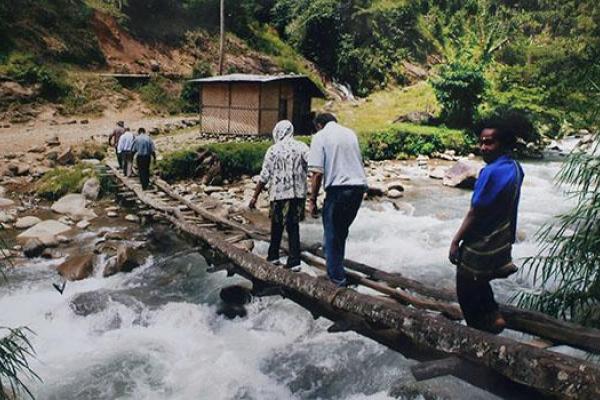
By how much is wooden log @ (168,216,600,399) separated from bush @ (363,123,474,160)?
16.6 m

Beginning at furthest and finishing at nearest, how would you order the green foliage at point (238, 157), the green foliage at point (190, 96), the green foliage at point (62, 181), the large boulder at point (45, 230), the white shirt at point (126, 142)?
the green foliage at point (190, 96)
the green foliage at point (238, 157)
the green foliage at point (62, 181)
the white shirt at point (126, 142)
the large boulder at point (45, 230)

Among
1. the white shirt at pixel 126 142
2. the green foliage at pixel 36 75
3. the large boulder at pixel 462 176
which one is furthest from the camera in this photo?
the green foliage at pixel 36 75

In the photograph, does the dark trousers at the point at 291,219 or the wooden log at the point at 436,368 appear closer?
the wooden log at the point at 436,368

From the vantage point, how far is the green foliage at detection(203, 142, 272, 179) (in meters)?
16.6

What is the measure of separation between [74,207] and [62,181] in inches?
73.1

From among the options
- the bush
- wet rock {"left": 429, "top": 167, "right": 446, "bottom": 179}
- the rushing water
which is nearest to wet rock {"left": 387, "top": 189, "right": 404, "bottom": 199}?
wet rock {"left": 429, "top": 167, "right": 446, "bottom": 179}

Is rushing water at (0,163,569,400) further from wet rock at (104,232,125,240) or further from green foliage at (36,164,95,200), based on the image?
green foliage at (36,164,95,200)

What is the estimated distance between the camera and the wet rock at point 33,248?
9961mm

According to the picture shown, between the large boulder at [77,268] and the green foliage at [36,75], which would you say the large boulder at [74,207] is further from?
the green foliage at [36,75]

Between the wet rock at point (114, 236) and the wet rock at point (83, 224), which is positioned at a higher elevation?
the wet rock at point (114, 236)

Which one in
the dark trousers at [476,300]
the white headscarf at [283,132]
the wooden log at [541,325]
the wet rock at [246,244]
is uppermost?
the white headscarf at [283,132]

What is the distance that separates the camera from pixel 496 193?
11.7 ft

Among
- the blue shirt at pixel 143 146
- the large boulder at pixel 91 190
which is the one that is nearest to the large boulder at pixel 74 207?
the large boulder at pixel 91 190

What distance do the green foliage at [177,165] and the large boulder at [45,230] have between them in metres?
4.43
